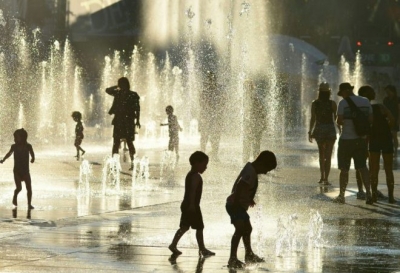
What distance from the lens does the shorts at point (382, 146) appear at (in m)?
16.1

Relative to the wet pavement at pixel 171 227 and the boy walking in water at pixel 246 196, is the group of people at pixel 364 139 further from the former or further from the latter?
the boy walking in water at pixel 246 196

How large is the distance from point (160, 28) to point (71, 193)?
59918 mm

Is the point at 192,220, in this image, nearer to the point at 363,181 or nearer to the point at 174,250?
the point at 174,250

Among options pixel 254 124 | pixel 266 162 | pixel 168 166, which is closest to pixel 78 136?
pixel 168 166

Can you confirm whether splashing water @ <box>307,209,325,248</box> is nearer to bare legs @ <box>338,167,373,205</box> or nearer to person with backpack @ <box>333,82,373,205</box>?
bare legs @ <box>338,167,373,205</box>

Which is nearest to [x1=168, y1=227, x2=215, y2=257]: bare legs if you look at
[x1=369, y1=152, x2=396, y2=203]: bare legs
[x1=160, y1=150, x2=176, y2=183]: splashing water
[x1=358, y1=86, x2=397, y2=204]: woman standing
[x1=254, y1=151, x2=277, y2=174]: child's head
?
[x1=254, y1=151, x2=277, y2=174]: child's head

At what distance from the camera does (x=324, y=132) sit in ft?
61.4

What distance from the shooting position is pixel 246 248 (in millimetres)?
10695

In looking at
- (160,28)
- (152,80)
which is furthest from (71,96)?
(160,28)

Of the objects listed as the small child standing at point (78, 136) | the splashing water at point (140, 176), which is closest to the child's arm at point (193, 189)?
the splashing water at point (140, 176)

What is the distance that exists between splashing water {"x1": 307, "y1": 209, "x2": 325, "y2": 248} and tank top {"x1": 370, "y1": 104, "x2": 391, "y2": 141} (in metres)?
2.10

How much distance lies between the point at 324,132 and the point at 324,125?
0.32 feet

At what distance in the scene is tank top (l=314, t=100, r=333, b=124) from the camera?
734 inches

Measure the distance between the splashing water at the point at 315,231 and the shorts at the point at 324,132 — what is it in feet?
14.3
